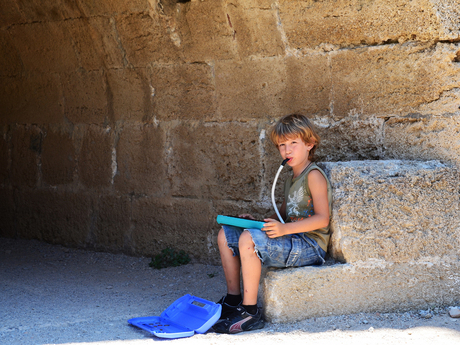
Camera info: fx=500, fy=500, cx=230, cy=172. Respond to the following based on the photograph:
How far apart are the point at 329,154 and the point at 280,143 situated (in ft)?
1.76

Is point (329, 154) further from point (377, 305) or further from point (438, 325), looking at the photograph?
point (438, 325)

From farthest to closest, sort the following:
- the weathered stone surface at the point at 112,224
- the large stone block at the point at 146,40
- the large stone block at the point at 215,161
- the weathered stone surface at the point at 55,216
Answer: the weathered stone surface at the point at 55,216
the weathered stone surface at the point at 112,224
the large stone block at the point at 146,40
the large stone block at the point at 215,161

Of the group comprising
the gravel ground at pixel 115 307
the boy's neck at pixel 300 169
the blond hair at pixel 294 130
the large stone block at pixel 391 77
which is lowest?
the gravel ground at pixel 115 307

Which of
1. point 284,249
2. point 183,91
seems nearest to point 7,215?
point 183,91

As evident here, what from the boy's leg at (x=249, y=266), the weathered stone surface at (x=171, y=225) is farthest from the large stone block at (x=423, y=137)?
the weathered stone surface at (x=171, y=225)

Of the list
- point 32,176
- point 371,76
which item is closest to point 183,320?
point 371,76

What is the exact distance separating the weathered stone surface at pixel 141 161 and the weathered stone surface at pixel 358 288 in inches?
62.7

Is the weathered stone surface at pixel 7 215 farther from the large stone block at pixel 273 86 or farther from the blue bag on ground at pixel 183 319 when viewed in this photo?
the blue bag on ground at pixel 183 319

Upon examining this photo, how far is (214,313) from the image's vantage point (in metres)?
2.54

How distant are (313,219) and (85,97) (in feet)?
8.20

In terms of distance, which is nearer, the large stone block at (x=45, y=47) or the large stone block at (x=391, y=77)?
the large stone block at (x=391, y=77)

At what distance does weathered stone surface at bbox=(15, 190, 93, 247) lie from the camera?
4.33 meters

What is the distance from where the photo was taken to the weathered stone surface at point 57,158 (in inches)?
173

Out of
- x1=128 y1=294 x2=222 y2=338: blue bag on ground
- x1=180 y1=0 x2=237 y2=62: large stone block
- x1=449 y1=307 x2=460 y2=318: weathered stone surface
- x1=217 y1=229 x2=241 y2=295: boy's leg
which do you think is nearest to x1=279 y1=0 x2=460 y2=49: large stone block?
x1=180 y1=0 x2=237 y2=62: large stone block
